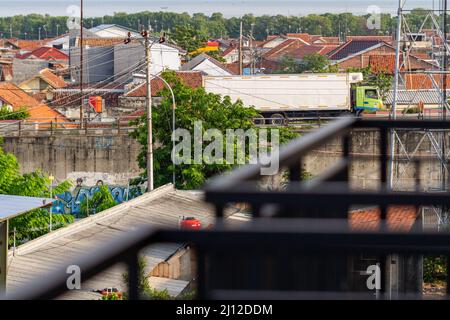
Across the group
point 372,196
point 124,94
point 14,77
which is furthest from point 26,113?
point 372,196

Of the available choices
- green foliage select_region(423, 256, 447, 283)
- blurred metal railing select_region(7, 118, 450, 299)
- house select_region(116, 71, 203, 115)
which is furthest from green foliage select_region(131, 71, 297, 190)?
blurred metal railing select_region(7, 118, 450, 299)

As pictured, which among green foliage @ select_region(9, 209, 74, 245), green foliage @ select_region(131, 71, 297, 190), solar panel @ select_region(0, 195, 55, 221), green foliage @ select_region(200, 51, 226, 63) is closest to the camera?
solar panel @ select_region(0, 195, 55, 221)

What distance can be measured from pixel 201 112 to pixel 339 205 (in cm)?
2117

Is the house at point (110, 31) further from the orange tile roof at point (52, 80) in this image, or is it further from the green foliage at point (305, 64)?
the orange tile roof at point (52, 80)

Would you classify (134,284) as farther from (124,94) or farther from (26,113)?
(124,94)

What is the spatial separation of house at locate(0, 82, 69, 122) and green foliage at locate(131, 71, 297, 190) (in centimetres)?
826

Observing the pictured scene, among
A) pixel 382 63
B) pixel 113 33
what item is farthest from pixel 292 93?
pixel 113 33

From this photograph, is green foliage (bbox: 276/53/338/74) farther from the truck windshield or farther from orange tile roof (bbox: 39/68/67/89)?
the truck windshield

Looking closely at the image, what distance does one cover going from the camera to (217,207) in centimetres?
176

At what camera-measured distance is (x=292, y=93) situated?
1197 inches

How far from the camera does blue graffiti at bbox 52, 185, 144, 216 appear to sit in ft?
74.6

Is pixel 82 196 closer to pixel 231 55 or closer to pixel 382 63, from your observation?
pixel 382 63

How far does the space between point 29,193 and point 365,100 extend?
15.8 m

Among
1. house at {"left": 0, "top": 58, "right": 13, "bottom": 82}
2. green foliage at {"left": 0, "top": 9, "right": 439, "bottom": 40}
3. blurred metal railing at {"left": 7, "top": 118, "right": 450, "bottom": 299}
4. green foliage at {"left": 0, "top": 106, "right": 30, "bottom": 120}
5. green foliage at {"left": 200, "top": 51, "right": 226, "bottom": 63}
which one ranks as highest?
green foliage at {"left": 0, "top": 9, "right": 439, "bottom": 40}
